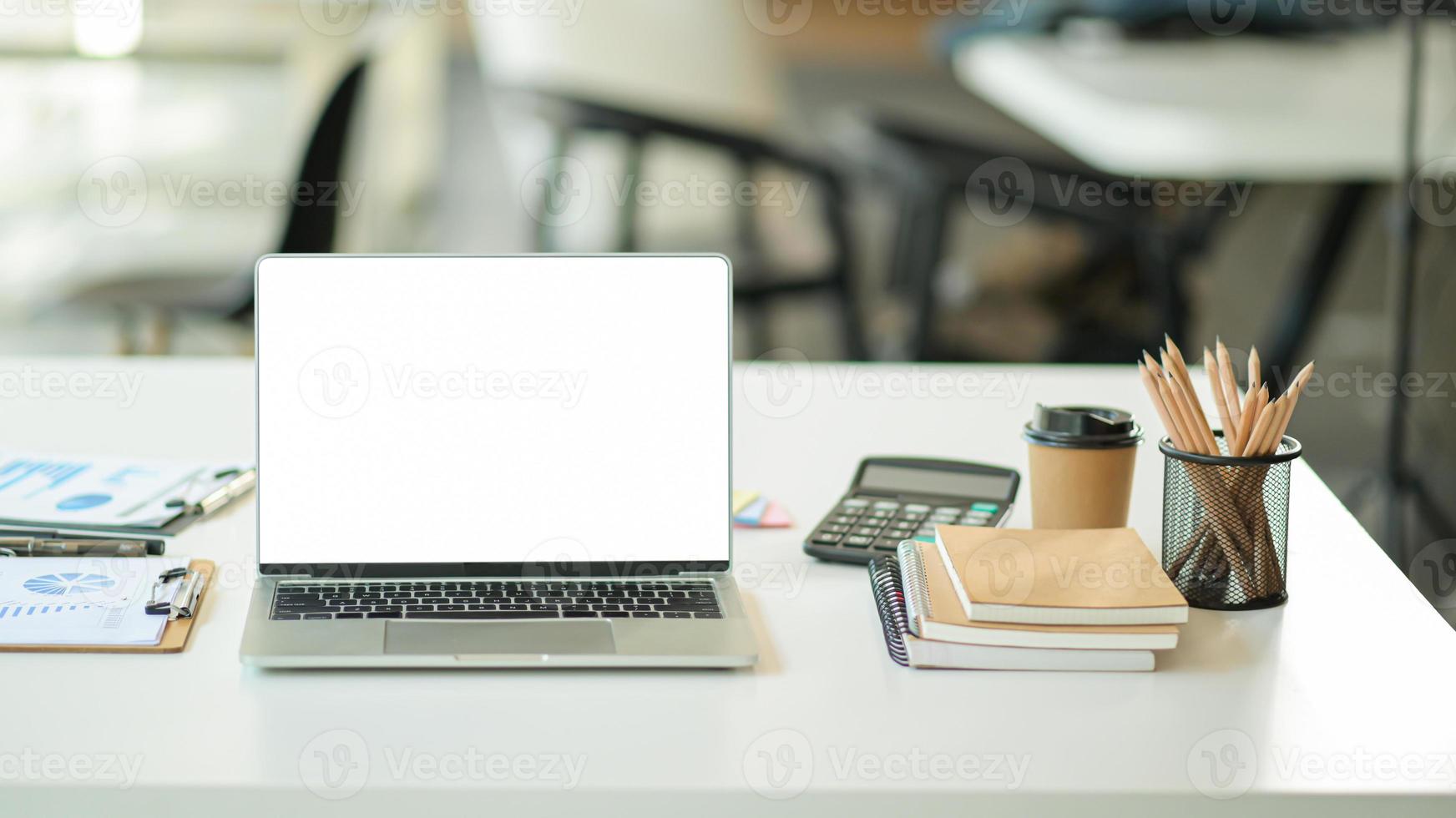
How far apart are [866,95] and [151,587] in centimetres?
378

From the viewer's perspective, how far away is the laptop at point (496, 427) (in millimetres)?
791

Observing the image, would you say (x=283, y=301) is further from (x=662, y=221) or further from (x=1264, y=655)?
(x=662, y=221)

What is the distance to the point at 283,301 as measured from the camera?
2.60 ft

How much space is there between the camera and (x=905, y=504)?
3.13 ft

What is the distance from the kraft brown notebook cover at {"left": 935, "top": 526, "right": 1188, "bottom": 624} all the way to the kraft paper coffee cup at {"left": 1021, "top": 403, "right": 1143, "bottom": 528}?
0.07m

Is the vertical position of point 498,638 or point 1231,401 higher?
point 1231,401

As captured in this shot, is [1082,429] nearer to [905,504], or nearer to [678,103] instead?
[905,504]

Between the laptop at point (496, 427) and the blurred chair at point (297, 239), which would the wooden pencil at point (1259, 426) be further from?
the blurred chair at point (297, 239)

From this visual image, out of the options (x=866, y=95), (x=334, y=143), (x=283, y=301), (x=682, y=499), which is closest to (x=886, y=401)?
(x=682, y=499)

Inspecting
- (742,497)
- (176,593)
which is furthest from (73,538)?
(742,497)

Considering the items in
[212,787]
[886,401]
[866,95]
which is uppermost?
[866,95]

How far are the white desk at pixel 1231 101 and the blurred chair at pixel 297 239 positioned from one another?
3.72ft

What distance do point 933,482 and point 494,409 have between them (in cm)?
34

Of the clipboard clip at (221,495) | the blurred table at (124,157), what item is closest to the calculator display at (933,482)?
the clipboard clip at (221,495)
